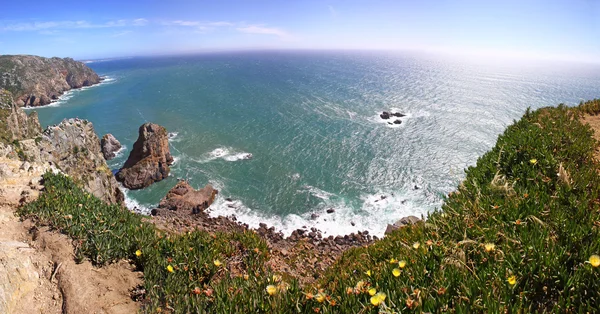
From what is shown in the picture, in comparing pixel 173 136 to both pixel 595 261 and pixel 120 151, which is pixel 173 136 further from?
pixel 595 261

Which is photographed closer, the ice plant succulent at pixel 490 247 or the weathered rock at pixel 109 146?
the ice plant succulent at pixel 490 247

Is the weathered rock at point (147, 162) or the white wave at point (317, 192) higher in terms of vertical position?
the weathered rock at point (147, 162)

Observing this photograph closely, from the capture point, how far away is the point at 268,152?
1967 inches

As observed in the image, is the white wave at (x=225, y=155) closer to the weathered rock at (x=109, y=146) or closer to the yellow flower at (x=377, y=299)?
the weathered rock at (x=109, y=146)

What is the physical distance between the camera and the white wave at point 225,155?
158ft

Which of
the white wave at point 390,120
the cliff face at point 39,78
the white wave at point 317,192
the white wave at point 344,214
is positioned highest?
the cliff face at point 39,78

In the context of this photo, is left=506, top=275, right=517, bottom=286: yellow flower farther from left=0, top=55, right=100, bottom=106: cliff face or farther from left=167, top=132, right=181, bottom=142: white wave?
left=0, top=55, right=100, bottom=106: cliff face

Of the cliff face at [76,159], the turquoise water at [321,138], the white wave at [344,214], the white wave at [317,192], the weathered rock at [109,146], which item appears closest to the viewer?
the cliff face at [76,159]

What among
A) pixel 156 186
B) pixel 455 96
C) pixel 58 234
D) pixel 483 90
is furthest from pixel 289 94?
pixel 58 234

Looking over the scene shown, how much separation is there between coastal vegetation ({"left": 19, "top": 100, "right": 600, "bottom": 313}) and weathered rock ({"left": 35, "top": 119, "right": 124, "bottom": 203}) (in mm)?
27337

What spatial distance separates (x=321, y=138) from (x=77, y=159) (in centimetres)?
3827

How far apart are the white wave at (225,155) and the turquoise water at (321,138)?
189 millimetres

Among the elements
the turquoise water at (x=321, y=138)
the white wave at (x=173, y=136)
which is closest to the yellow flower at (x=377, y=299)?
the turquoise water at (x=321, y=138)

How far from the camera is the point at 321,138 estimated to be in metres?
55.2
